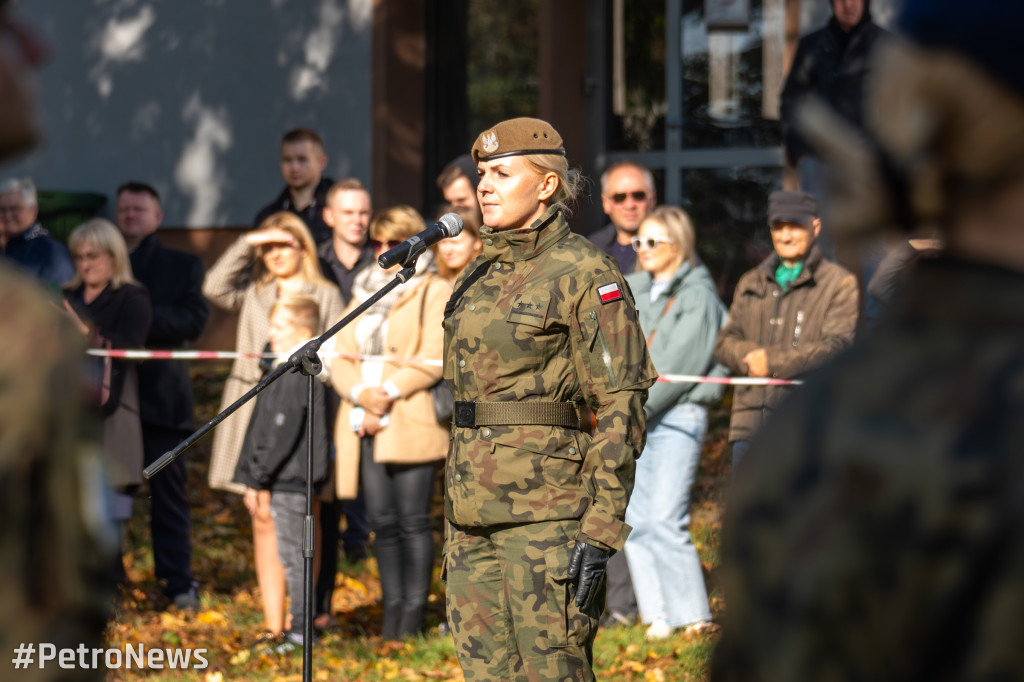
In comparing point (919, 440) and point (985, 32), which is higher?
point (985, 32)

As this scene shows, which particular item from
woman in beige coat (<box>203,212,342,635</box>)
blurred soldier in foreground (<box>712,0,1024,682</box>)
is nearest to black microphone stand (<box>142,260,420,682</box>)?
woman in beige coat (<box>203,212,342,635</box>)

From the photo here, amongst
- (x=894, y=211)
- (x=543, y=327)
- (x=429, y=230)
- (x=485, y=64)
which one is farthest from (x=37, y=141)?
(x=485, y=64)

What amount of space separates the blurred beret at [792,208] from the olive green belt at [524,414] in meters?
2.81

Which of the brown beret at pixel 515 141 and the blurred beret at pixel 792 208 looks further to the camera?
the blurred beret at pixel 792 208

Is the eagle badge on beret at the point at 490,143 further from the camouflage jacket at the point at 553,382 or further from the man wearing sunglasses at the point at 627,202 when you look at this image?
the man wearing sunglasses at the point at 627,202

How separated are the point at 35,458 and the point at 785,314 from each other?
5704mm

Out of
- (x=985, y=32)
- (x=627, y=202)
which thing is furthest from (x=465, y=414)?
(x=627, y=202)

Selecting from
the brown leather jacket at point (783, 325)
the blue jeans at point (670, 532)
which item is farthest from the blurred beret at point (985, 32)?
the blue jeans at point (670, 532)

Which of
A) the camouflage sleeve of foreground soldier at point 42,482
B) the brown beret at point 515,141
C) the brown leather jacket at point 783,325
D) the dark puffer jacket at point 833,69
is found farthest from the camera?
the dark puffer jacket at point 833,69

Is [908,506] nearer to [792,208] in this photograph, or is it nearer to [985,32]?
[985,32]

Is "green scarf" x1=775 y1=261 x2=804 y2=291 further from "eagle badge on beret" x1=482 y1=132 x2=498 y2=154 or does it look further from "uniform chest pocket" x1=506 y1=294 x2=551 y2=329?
"uniform chest pocket" x1=506 y1=294 x2=551 y2=329

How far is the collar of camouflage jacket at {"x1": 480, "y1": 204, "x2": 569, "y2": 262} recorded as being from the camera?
440 centimetres

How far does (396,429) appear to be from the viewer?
275 inches

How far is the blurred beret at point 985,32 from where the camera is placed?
46.8 inches
